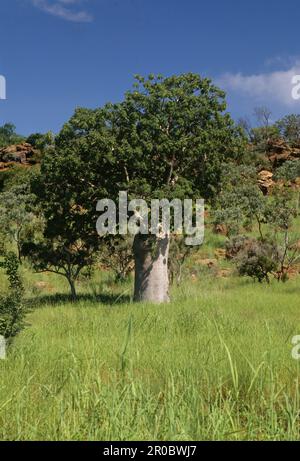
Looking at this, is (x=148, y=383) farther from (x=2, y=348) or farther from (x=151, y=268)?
(x=151, y=268)

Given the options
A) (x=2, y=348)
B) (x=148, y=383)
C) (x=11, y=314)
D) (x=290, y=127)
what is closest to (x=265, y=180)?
(x=290, y=127)

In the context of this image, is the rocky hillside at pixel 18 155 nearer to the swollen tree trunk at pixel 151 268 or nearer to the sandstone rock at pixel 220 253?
the sandstone rock at pixel 220 253

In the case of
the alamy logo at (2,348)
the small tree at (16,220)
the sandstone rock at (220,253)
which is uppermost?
the small tree at (16,220)

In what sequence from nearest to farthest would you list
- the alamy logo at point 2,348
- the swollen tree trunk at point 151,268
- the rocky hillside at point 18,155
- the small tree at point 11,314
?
1. the alamy logo at point 2,348
2. the small tree at point 11,314
3. the swollen tree trunk at point 151,268
4. the rocky hillside at point 18,155

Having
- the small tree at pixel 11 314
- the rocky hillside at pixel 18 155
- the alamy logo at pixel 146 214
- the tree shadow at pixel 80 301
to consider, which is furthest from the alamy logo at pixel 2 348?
the rocky hillside at pixel 18 155

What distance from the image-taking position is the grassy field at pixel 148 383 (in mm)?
3847

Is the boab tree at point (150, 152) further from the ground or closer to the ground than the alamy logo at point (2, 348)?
further from the ground

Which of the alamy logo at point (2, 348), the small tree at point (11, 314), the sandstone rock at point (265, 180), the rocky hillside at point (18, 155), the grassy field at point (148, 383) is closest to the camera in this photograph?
the grassy field at point (148, 383)

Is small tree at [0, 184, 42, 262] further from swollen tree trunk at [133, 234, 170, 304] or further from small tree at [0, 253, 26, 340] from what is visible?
small tree at [0, 253, 26, 340]

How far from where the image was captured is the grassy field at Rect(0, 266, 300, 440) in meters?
3.85

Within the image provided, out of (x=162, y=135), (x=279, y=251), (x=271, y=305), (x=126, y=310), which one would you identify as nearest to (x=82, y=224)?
(x=162, y=135)

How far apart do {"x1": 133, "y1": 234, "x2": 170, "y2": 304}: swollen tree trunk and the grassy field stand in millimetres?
4227

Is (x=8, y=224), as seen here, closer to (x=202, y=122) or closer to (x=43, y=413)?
(x=202, y=122)

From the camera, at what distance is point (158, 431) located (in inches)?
153
